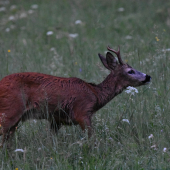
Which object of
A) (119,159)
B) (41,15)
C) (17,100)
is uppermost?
(41,15)

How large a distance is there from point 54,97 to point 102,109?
1202 mm

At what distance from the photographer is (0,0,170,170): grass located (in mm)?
4117

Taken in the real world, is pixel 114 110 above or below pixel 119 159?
above

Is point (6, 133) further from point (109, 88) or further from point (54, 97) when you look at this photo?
point (109, 88)

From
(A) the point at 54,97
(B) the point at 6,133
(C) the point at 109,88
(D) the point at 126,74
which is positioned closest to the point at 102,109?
(C) the point at 109,88

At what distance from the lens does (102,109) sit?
5.71 m

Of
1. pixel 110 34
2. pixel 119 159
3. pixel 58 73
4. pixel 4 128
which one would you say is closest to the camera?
pixel 119 159

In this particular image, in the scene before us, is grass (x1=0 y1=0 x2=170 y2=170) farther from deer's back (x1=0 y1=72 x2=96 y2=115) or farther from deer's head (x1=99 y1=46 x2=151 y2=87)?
deer's back (x1=0 y1=72 x2=96 y2=115)

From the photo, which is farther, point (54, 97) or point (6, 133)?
point (54, 97)

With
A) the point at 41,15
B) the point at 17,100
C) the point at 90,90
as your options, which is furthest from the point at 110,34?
the point at 17,100

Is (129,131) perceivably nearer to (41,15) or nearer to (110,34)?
(110,34)

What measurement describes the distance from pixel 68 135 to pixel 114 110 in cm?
106

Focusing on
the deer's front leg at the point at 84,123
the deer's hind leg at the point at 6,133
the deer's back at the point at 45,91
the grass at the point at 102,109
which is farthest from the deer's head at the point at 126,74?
the deer's hind leg at the point at 6,133

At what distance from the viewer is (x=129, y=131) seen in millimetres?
4867
